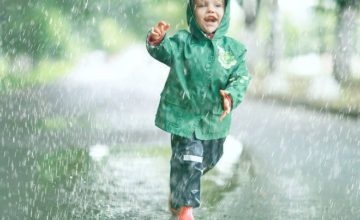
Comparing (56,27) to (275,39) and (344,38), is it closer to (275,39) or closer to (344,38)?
(275,39)

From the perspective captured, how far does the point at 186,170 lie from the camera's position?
17.5 ft

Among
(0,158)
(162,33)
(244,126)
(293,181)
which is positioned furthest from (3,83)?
(162,33)

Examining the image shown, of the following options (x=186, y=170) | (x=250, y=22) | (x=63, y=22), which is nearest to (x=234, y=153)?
(x=186, y=170)

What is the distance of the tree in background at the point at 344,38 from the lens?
1953 cm

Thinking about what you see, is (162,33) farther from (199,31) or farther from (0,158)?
(0,158)

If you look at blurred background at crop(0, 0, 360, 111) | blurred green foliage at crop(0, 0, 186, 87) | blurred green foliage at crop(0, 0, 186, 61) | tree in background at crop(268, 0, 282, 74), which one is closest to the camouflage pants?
blurred background at crop(0, 0, 360, 111)

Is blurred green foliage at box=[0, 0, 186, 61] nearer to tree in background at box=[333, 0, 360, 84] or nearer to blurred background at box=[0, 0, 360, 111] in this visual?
blurred background at box=[0, 0, 360, 111]

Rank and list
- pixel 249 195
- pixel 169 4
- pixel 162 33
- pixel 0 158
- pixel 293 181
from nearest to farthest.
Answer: pixel 162 33, pixel 249 195, pixel 293 181, pixel 0 158, pixel 169 4

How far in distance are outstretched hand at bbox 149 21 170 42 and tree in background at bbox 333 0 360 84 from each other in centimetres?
1509

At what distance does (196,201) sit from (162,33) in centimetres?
120

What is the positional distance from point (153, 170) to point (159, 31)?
288 cm

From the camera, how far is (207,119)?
208 inches

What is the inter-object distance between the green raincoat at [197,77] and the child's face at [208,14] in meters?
0.04

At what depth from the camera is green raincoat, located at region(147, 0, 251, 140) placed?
5.16 m
